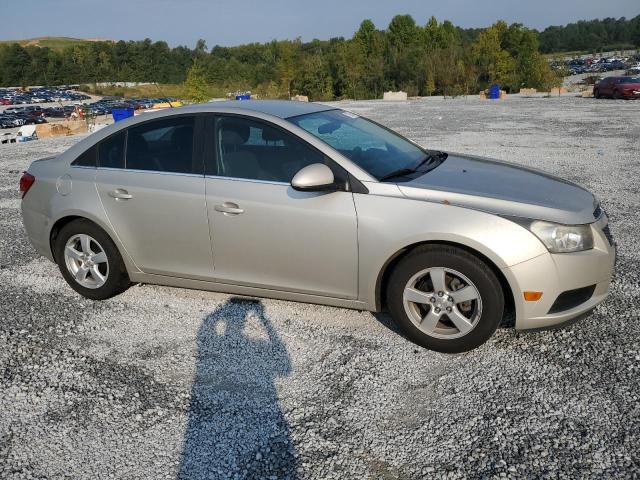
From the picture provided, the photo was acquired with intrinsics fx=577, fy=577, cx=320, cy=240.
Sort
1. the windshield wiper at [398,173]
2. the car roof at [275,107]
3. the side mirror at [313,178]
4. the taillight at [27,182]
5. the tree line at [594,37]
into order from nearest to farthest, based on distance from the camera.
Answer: the side mirror at [313,178] → the windshield wiper at [398,173] → the car roof at [275,107] → the taillight at [27,182] → the tree line at [594,37]

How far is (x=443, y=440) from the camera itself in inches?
118

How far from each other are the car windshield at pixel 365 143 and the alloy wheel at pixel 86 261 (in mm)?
2038

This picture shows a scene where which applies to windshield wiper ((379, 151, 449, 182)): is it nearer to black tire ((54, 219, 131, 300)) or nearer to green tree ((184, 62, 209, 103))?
black tire ((54, 219, 131, 300))

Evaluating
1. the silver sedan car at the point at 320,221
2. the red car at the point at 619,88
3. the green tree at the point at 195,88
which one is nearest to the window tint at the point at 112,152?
the silver sedan car at the point at 320,221

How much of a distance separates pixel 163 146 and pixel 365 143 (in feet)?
5.32

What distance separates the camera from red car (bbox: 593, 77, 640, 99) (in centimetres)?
3022

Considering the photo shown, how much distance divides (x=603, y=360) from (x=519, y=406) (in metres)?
0.83

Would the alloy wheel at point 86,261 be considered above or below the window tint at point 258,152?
below

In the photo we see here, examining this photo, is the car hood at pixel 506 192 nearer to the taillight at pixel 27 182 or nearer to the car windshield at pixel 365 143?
the car windshield at pixel 365 143

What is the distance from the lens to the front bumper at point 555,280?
354 centimetres

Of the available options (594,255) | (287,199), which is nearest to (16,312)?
(287,199)

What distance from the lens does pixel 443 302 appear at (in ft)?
12.3

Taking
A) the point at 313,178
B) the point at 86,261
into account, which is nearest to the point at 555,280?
the point at 313,178

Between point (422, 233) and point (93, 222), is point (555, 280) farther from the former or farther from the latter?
point (93, 222)
